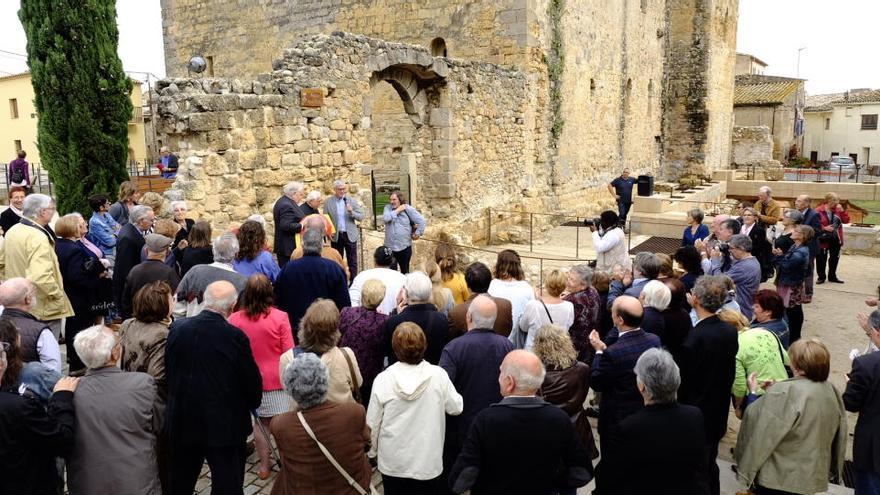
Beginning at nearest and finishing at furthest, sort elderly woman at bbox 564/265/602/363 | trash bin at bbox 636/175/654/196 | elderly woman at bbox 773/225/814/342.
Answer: elderly woman at bbox 564/265/602/363
elderly woman at bbox 773/225/814/342
trash bin at bbox 636/175/654/196

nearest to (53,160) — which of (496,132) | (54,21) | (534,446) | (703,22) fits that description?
(54,21)

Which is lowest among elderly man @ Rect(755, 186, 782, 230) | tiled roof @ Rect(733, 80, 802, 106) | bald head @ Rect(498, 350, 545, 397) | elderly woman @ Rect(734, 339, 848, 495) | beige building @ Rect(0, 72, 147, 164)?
elderly woman @ Rect(734, 339, 848, 495)

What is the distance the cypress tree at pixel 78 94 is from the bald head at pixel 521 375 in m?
10.5

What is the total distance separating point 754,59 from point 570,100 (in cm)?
5681

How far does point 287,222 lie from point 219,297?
3636 millimetres

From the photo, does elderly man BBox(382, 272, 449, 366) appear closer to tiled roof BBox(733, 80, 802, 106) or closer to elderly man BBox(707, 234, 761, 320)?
elderly man BBox(707, 234, 761, 320)

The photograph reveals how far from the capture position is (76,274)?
5.86 metres

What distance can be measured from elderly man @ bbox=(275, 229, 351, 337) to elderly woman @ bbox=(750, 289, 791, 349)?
331 cm

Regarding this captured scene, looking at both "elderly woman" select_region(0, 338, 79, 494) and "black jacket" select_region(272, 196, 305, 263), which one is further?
"black jacket" select_region(272, 196, 305, 263)

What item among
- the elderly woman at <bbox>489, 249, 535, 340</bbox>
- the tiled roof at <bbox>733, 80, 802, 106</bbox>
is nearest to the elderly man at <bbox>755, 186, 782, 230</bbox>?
the elderly woman at <bbox>489, 249, 535, 340</bbox>

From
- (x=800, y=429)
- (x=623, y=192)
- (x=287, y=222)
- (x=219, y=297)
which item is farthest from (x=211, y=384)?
(x=623, y=192)

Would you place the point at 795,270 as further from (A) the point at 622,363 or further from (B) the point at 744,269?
(A) the point at 622,363

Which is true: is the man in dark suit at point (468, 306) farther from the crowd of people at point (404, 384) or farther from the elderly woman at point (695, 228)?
the elderly woman at point (695, 228)

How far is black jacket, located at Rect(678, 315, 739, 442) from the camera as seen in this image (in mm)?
4266
